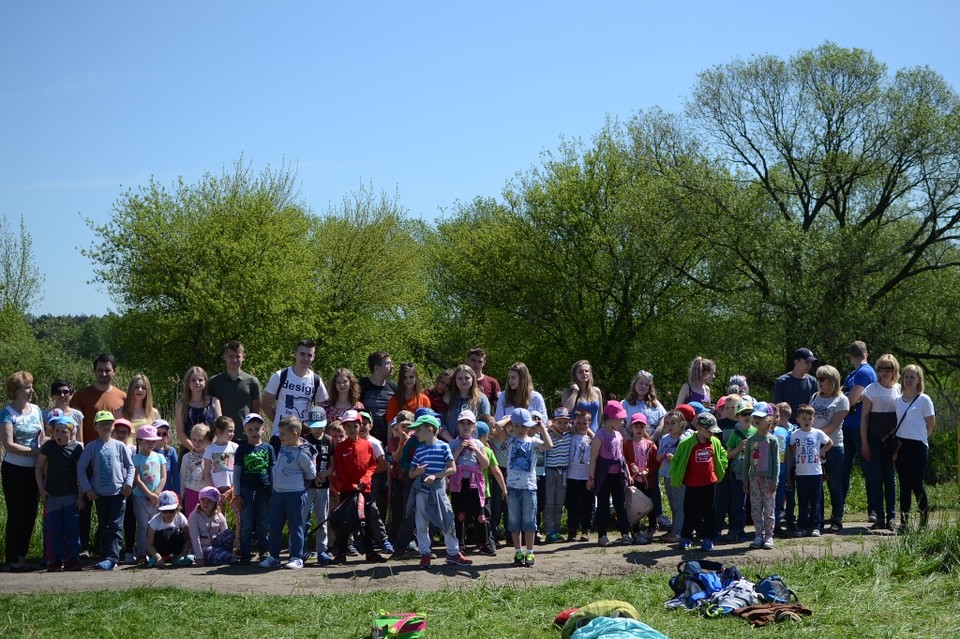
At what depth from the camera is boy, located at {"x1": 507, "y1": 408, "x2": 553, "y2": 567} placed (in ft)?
31.3

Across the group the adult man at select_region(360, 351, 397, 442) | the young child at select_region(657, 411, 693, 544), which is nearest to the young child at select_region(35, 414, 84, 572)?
the adult man at select_region(360, 351, 397, 442)

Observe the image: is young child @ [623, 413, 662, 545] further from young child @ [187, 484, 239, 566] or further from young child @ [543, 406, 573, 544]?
young child @ [187, 484, 239, 566]

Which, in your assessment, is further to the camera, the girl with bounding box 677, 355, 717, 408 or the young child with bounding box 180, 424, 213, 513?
the girl with bounding box 677, 355, 717, 408

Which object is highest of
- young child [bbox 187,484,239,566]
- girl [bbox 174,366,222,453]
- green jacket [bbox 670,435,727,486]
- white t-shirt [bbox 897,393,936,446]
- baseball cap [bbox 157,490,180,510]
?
girl [bbox 174,366,222,453]

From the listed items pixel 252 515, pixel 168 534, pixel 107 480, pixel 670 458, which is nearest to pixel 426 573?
pixel 252 515

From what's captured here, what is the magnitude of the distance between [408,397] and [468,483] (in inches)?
45.9

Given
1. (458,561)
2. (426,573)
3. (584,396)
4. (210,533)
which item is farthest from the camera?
(584,396)

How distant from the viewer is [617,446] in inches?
420

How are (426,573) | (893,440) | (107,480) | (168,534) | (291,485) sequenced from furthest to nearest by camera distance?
(893,440) < (168,534) < (107,480) < (291,485) < (426,573)

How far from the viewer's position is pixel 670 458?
35.2ft

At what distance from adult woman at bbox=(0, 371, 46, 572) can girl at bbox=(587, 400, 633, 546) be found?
18.4 feet

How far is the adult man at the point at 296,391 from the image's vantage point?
10.3 meters

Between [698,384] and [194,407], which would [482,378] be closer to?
[698,384]

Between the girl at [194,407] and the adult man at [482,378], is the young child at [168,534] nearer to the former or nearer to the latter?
the girl at [194,407]
